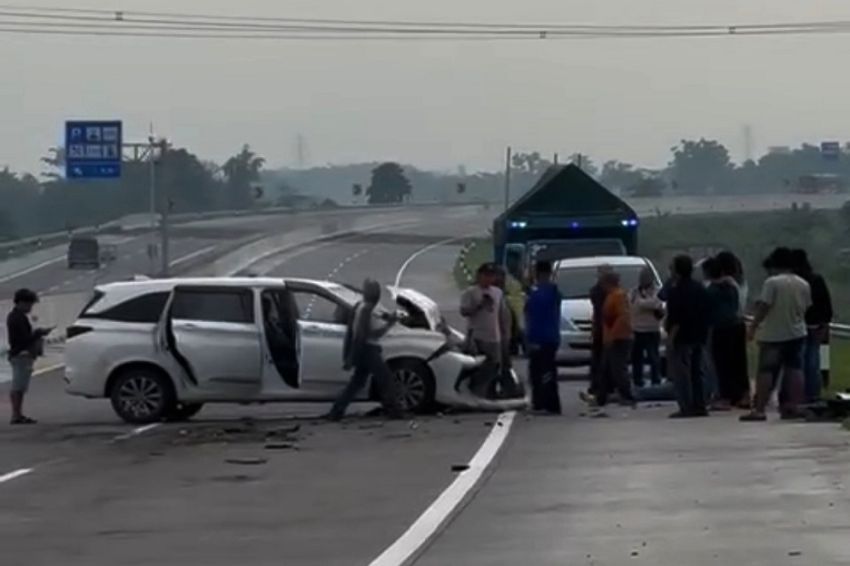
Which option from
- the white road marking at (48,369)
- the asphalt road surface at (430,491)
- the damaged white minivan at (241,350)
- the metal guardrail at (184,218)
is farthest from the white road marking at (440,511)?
the metal guardrail at (184,218)

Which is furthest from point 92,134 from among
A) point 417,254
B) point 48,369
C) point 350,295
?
point 350,295

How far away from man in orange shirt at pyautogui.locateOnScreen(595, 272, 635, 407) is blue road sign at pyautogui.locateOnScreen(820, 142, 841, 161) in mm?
66804

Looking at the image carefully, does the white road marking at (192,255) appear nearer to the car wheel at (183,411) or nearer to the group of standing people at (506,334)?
the car wheel at (183,411)

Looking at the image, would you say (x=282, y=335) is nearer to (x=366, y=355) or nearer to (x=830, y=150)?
(x=366, y=355)

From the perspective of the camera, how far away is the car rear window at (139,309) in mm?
24812

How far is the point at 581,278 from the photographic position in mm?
33781

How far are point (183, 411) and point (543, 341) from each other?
4559mm

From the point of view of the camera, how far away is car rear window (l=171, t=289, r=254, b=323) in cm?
2456

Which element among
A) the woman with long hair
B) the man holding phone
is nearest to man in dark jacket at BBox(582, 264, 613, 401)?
the woman with long hair

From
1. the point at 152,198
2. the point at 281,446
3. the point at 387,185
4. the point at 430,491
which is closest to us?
the point at 430,491

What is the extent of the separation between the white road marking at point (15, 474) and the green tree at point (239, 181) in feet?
320

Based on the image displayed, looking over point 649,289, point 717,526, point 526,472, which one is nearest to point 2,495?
point 526,472

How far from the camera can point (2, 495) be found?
17.0 m

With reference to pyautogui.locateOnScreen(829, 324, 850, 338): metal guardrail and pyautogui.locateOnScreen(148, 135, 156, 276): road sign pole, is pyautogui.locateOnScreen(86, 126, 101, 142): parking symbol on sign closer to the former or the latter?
pyautogui.locateOnScreen(148, 135, 156, 276): road sign pole
